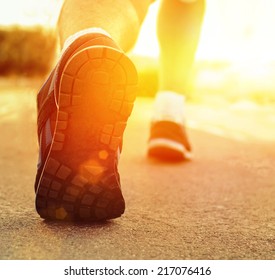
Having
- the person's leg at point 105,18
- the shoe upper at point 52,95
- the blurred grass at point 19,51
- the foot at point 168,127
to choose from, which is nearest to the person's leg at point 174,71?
the foot at point 168,127

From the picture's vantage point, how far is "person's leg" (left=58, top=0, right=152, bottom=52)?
44.7 inches

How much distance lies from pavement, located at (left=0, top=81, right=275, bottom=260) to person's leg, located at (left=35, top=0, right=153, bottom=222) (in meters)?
0.06

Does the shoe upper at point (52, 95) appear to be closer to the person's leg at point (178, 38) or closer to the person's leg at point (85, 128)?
the person's leg at point (85, 128)

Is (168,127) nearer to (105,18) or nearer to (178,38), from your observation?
(178,38)

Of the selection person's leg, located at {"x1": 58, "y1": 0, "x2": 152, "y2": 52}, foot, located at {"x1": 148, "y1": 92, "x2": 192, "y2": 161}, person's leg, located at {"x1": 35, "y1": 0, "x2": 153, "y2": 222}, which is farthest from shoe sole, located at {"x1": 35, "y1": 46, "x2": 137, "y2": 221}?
foot, located at {"x1": 148, "y1": 92, "x2": 192, "y2": 161}

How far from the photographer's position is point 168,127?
A: 2.00 meters

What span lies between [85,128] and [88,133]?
0.04 feet

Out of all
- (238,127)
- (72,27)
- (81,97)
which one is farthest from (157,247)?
(238,127)

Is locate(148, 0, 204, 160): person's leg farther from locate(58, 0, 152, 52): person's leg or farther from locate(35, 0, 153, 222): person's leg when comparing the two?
locate(35, 0, 153, 222): person's leg

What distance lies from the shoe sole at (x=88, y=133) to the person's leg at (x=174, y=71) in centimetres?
98
